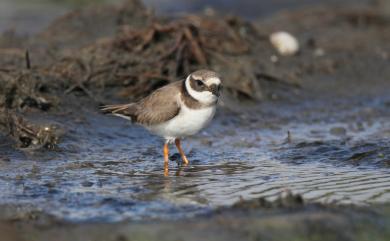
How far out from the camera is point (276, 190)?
21.7 feet

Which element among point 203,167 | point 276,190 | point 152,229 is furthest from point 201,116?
point 152,229

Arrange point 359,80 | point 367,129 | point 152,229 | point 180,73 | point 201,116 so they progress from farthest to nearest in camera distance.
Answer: point 359,80
point 180,73
point 367,129
point 201,116
point 152,229

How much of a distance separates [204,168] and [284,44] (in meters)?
5.49

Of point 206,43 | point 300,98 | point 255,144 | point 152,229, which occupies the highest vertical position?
point 206,43

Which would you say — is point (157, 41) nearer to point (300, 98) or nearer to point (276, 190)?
point (300, 98)

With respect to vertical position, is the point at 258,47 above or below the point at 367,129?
above

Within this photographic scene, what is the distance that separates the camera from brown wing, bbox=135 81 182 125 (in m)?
7.52

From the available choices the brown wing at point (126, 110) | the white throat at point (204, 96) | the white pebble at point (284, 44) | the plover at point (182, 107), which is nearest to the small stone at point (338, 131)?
the plover at point (182, 107)

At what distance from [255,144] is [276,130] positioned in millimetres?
851

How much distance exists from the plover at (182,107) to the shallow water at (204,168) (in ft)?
1.42

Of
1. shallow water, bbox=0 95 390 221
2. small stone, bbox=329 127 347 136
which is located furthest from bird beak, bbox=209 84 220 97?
small stone, bbox=329 127 347 136

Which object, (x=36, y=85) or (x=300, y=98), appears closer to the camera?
(x=36, y=85)

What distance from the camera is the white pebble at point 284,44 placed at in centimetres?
1274

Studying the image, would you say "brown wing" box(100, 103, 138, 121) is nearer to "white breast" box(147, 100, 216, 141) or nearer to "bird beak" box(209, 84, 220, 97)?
"white breast" box(147, 100, 216, 141)
